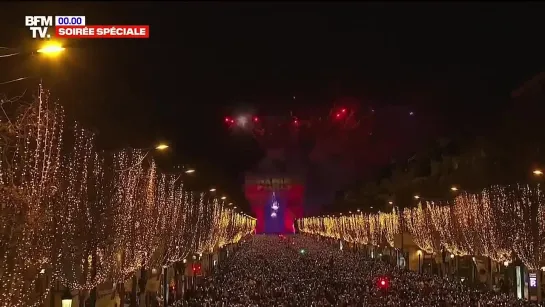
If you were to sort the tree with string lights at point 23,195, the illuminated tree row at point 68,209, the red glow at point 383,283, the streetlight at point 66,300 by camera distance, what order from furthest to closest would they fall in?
the red glow at point 383,283, the streetlight at point 66,300, the illuminated tree row at point 68,209, the tree with string lights at point 23,195

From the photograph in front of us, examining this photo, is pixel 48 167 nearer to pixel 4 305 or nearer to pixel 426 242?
pixel 4 305

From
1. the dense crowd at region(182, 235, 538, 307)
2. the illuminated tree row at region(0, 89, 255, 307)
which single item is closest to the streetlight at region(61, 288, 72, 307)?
the illuminated tree row at region(0, 89, 255, 307)

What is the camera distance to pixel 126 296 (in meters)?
44.0

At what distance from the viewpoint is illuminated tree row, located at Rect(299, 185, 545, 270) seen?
4538cm

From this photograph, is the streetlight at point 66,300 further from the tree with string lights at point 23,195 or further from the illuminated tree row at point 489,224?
the illuminated tree row at point 489,224

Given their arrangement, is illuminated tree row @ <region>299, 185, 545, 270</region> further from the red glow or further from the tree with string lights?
the tree with string lights

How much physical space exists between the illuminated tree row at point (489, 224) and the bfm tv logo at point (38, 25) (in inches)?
1200

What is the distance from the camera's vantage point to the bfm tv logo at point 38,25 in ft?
79.7

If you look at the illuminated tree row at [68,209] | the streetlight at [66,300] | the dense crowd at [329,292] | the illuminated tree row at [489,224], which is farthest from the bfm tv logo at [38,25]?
the illuminated tree row at [489,224]

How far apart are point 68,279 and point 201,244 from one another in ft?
109

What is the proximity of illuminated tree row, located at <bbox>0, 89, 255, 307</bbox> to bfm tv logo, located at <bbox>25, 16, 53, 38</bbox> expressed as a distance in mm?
2225

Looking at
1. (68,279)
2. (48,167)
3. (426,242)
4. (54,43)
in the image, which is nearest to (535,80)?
(426,242)

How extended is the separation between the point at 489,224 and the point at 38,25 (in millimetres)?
35224

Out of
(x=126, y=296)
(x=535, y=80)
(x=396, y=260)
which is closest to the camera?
(x=126, y=296)
